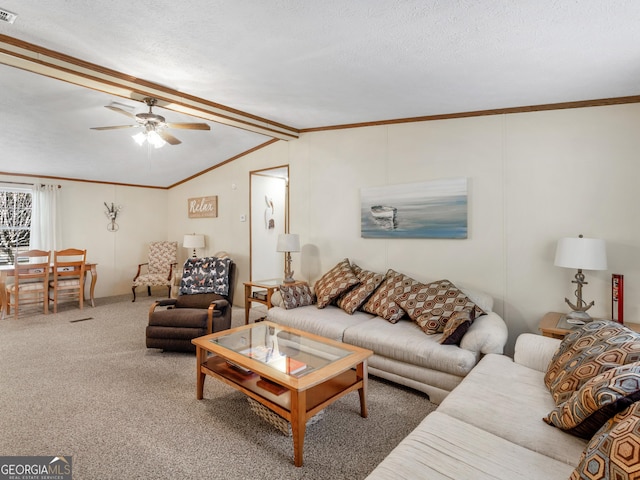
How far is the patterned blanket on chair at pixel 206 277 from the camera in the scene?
14.6 feet

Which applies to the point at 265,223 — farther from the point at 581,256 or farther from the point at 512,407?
the point at 512,407

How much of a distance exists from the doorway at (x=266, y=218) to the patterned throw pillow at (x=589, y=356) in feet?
13.5

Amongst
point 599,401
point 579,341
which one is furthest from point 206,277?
point 599,401

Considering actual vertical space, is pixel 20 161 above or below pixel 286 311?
above

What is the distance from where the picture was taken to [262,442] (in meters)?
2.08

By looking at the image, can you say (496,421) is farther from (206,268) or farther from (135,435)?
(206,268)

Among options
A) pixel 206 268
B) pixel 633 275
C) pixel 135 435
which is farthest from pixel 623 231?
pixel 206 268

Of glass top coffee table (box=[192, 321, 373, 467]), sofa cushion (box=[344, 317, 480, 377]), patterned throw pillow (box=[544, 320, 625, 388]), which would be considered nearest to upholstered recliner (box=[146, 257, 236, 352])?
glass top coffee table (box=[192, 321, 373, 467])

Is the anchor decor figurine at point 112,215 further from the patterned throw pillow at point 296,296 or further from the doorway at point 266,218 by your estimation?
the patterned throw pillow at point 296,296

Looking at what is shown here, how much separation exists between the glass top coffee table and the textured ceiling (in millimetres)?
2037

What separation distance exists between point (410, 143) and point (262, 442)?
310cm

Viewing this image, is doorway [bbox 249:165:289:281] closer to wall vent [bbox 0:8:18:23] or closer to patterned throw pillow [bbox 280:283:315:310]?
patterned throw pillow [bbox 280:283:315:310]

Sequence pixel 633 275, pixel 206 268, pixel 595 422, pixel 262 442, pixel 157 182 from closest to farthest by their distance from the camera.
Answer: pixel 595 422
pixel 262 442
pixel 633 275
pixel 206 268
pixel 157 182

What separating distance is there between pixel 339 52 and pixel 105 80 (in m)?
1.92
